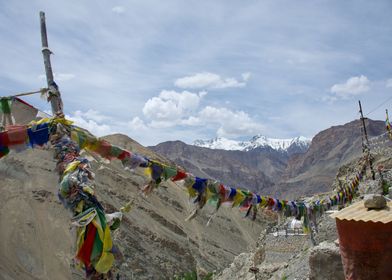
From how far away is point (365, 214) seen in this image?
555 cm

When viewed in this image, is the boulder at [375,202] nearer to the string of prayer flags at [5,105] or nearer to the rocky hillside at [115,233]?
the string of prayer flags at [5,105]

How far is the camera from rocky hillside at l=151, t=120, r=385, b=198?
13775cm

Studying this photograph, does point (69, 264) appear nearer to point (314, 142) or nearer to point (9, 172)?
point (9, 172)

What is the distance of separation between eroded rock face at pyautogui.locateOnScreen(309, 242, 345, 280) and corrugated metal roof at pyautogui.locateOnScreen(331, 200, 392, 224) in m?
3.26

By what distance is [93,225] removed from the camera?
158 inches

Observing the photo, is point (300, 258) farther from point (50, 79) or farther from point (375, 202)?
point (50, 79)

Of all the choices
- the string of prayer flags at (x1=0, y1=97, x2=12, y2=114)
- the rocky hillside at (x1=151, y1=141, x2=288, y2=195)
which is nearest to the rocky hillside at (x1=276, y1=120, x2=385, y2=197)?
the rocky hillside at (x1=151, y1=141, x2=288, y2=195)

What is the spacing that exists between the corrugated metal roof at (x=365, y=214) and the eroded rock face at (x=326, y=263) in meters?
3.26

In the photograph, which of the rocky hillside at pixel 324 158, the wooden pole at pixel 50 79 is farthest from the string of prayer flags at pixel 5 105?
the rocky hillside at pixel 324 158

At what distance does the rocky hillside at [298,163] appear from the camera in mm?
137750

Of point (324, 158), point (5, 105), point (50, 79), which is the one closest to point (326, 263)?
point (50, 79)

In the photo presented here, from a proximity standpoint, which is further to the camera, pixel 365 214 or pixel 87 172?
pixel 365 214

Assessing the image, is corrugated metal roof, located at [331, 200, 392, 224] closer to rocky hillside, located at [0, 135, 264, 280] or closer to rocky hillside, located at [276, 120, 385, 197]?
rocky hillside, located at [0, 135, 264, 280]

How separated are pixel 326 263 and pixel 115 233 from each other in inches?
1029
